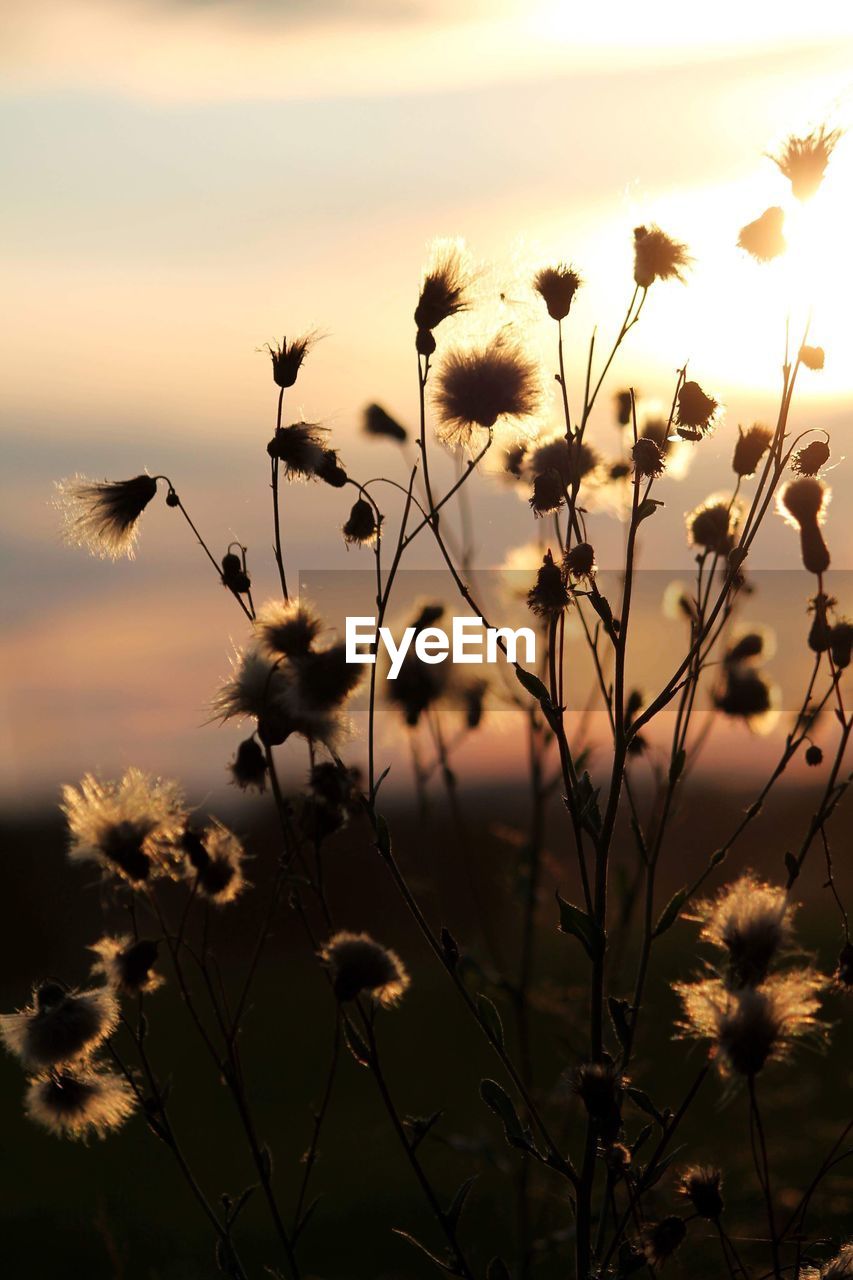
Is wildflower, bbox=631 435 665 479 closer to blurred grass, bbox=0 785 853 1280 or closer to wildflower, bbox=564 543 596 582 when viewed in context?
wildflower, bbox=564 543 596 582

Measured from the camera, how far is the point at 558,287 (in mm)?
2910

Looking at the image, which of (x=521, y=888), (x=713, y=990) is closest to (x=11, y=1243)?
(x=521, y=888)

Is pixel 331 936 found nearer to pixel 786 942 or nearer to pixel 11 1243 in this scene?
pixel 786 942

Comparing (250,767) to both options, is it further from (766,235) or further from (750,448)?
(766,235)

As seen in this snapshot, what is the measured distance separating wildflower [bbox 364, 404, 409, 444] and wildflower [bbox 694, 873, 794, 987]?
60.0 inches

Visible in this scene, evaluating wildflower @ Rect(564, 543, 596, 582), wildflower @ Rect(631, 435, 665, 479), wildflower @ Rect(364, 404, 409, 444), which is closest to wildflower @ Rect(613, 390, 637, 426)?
wildflower @ Rect(364, 404, 409, 444)

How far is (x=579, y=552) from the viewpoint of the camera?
254 cm

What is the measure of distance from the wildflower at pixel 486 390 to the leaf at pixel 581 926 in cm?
130

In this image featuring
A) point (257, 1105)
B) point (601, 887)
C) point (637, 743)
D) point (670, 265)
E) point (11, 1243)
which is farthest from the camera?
point (257, 1105)

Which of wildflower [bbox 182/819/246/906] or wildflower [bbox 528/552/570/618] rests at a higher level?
wildflower [bbox 528/552/570/618]

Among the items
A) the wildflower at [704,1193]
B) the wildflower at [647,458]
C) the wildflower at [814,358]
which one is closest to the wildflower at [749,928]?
the wildflower at [704,1193]

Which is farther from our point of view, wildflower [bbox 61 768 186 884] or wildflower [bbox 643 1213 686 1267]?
wildflower [bbox 61 768 186 884]

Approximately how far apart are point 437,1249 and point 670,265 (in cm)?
460

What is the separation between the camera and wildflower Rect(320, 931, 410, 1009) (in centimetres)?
262
